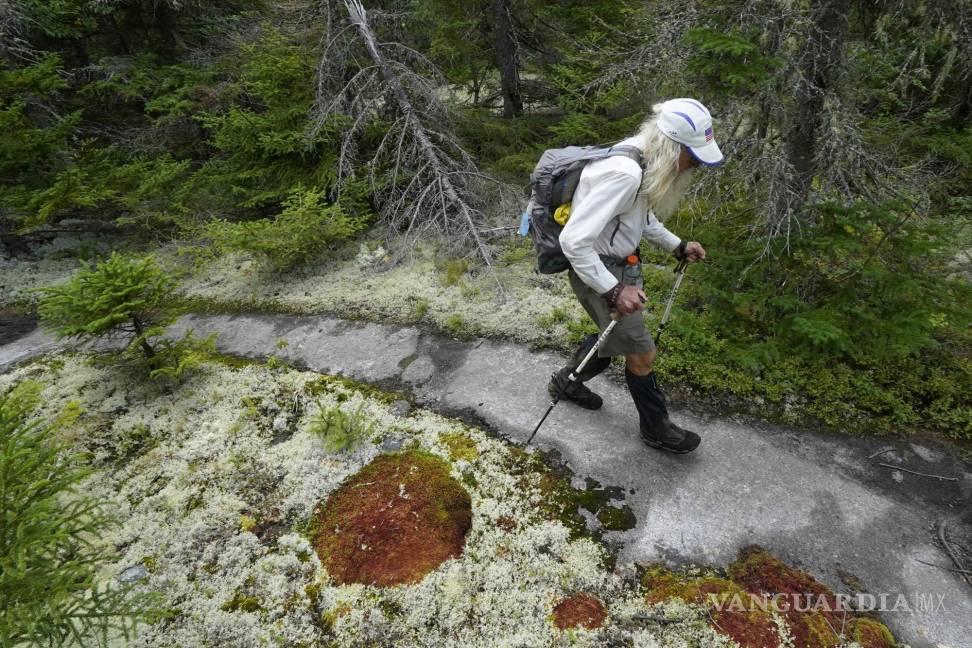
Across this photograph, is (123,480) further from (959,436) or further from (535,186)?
(959,436)

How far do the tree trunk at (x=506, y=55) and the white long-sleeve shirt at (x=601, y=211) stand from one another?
7.02 m

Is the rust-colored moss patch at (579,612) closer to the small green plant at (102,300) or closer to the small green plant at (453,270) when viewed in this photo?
the small green plant at (453,270)

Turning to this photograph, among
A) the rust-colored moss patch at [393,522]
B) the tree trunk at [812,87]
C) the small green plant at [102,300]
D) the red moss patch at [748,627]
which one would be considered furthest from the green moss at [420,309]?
the red moss patch at [748,627]

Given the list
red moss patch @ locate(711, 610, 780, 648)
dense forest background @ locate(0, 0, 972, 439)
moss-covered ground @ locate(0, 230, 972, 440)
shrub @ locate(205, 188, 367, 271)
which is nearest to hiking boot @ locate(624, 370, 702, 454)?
moss-covered ground @ locate(0, 230, 972, 440)

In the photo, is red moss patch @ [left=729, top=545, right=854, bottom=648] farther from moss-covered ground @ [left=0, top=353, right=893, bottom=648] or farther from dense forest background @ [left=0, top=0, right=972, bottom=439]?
dense forest background @ [left=0, top=0, right=972, bottom=439]

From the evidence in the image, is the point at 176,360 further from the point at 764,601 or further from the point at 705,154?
the point at 764,601

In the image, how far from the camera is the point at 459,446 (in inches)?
180

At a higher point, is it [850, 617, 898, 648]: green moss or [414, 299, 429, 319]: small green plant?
[850, 617, 898, 648]: green moss

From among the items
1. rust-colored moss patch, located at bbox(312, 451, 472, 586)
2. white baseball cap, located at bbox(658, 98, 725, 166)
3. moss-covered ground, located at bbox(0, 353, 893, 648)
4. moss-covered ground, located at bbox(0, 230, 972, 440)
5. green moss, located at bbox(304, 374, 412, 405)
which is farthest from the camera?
green moss, located at bbox(304, 374, 412, 405)

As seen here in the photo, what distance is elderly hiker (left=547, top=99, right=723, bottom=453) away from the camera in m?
3.09

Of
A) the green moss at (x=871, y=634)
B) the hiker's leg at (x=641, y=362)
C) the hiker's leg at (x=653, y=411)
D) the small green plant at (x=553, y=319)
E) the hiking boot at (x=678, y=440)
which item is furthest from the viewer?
the small green plant at (x=553, y=319)

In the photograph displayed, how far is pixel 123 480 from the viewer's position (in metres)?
4.47

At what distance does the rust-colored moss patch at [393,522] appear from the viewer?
11.7 feet

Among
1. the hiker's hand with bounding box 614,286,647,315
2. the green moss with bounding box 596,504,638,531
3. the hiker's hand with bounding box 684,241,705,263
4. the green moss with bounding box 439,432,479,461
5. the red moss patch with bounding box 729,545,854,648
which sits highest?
the hiker's hand with bounding box 684,241,705,263
